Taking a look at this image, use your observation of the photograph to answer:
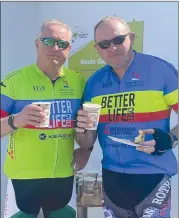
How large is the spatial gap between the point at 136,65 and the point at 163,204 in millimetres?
774

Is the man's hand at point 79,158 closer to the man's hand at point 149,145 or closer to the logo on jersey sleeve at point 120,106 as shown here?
the logo on jersey sleeve at point 120,106

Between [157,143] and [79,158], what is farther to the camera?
[79,158]

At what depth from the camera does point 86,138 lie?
2.08m

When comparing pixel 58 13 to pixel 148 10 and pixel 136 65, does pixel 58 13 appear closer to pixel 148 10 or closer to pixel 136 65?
pixel 148 10

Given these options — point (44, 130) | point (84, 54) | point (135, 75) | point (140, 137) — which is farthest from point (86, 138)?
point (84, 54)

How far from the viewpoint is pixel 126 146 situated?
6.48 ft

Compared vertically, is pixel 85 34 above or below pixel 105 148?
above

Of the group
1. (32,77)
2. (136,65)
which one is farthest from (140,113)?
(32,77)

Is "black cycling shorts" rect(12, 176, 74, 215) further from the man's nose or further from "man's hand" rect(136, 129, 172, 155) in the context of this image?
the man's nose

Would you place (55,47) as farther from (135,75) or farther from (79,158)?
(79,158)

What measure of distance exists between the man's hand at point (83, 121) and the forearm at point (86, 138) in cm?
12

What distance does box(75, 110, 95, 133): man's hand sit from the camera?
190cm

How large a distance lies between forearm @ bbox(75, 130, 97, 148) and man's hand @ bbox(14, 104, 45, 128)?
11.9 inches

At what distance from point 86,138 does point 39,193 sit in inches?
16.6
